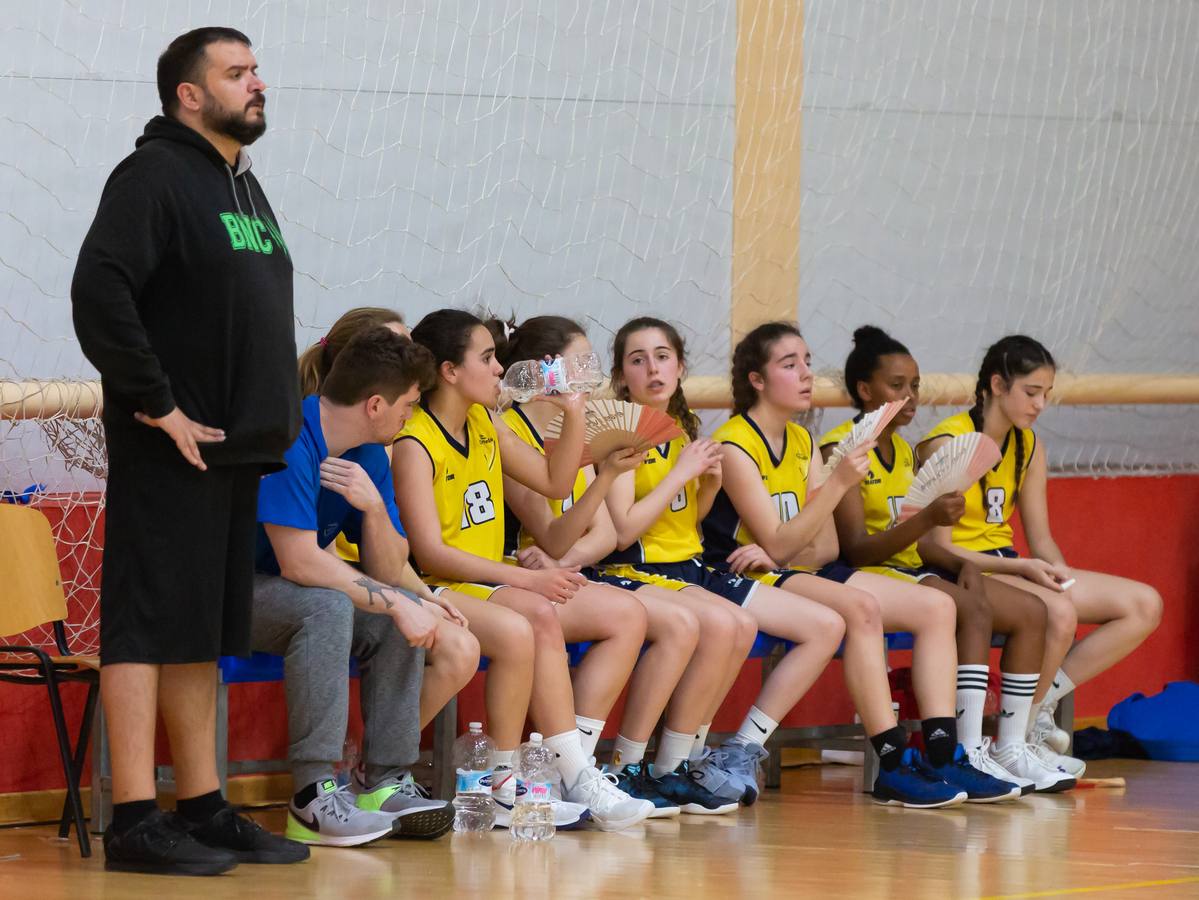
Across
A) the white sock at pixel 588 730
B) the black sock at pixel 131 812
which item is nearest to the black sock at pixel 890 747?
the white sock at pixel 588 730

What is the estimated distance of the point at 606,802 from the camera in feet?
13.8

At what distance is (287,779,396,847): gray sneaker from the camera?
3.82 metres

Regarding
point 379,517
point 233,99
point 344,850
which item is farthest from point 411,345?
point 344,850

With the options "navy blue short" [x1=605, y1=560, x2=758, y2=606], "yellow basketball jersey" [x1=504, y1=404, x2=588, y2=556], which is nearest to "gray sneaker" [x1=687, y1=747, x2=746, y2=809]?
"navy blue short" [x1=605, y1=560, x2=758, y2=606]

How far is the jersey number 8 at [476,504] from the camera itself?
14.6ft

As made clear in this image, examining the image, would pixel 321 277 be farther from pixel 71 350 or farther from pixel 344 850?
pixel 344 850

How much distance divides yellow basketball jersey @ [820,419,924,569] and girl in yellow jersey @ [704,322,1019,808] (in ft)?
0.71

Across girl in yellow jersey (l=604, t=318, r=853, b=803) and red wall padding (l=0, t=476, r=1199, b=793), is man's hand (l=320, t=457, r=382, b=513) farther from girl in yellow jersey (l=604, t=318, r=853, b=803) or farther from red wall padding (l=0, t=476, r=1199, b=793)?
red wall padding (l=0, t=476, r=1199, b=793)

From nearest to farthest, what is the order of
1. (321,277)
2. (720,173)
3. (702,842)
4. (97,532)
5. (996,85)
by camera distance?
(702,842)
(97,532)
(321,277)
(720,173)
(996,85)

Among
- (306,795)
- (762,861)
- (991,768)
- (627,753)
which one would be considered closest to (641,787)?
(627,753)

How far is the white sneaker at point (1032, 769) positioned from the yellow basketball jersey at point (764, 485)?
2.95 feet

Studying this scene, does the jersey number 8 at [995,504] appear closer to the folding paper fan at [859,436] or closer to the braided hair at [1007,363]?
the braided hair at [1007,363]

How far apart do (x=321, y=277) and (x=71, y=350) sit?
777mm

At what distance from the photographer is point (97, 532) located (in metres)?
4.52
